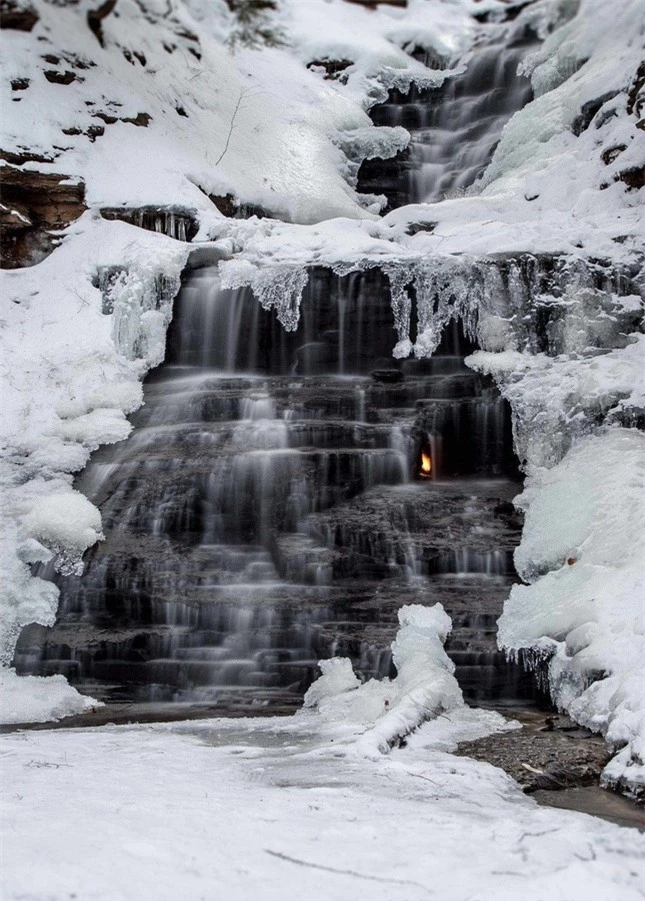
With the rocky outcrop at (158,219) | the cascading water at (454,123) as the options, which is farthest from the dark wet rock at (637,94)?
the rocky outcrop at (158,219)

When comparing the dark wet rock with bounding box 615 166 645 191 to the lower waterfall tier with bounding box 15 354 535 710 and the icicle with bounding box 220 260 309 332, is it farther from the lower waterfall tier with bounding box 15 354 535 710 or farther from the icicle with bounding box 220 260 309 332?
the icicle with bounding box 220 260 309 332

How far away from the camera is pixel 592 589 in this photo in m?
6.84

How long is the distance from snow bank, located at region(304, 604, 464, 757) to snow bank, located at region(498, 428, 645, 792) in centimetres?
66

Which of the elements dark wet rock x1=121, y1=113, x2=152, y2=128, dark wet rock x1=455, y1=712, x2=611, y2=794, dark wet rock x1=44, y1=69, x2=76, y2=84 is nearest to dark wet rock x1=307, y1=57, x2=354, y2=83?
dark wet rock x1=121, y1=113, x2=152, y2=128

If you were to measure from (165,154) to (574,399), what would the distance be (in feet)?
31.5

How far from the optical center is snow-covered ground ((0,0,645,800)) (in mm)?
6867

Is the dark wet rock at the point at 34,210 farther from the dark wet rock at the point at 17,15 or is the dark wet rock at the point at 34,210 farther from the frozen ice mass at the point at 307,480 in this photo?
the dark wet rock at the point at 17,15

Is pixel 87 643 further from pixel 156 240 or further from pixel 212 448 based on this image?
pixel 156 240

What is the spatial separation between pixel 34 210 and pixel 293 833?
1283 centimetres

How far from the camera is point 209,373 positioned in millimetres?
12586

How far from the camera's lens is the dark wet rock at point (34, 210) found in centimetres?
1328

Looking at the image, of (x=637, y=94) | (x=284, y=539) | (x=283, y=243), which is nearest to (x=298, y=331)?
(x=283, y=243)

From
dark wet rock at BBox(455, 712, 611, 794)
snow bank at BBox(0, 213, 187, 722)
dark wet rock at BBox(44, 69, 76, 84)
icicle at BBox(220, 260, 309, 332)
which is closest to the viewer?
dark wet rock at BBox(455, 712, 611, 794)

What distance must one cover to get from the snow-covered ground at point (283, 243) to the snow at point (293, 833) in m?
0.07
